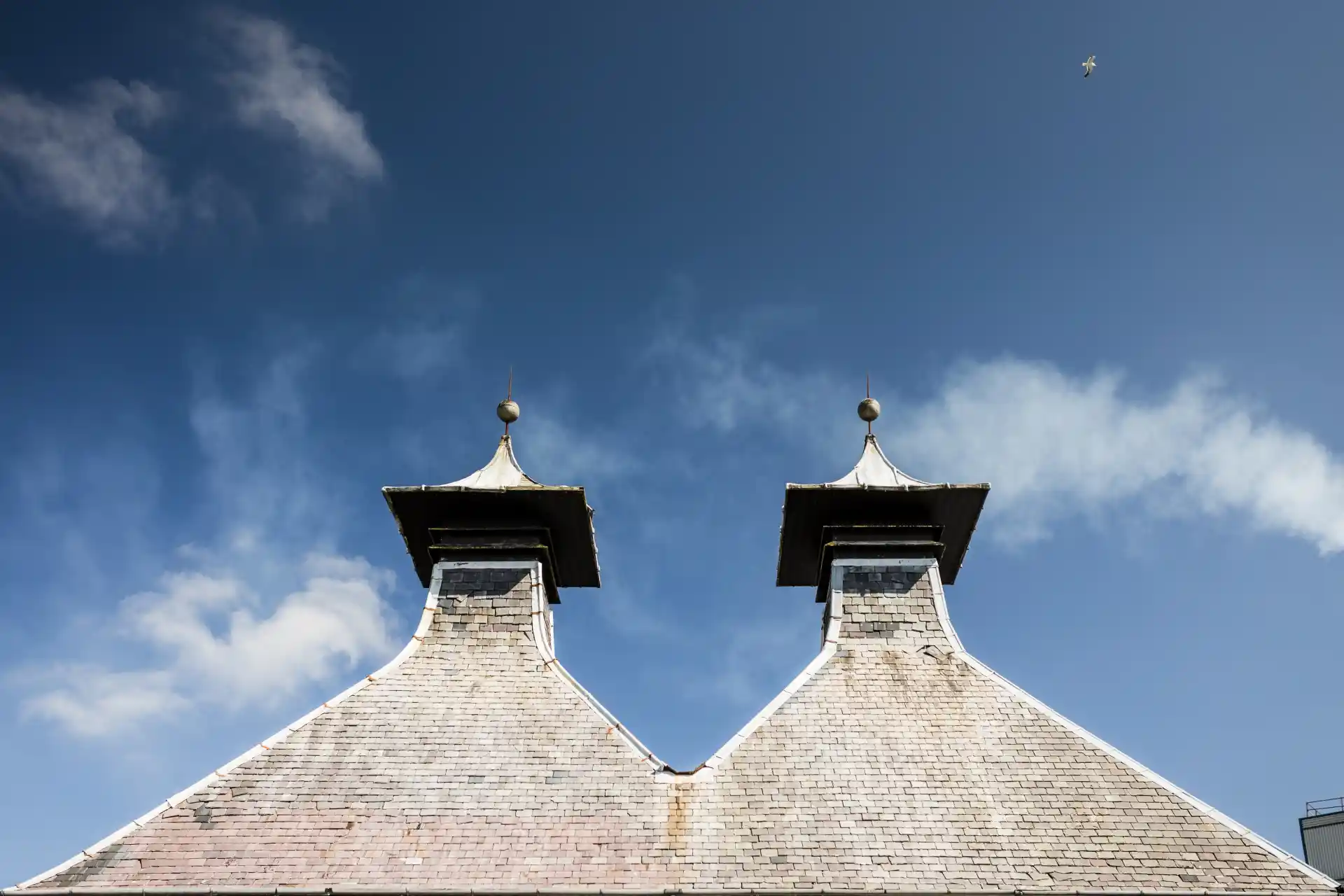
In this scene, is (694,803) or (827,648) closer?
(694,803)

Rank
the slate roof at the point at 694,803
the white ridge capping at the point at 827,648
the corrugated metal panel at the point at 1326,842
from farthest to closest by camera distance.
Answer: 1. the corrugated metal panel at the point at 1326,842
2. the white ridge capping at the point at 827,648
3. the slate roof at the point at 694,803

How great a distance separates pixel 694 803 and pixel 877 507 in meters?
7.22

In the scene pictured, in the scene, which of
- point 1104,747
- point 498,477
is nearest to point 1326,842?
point 1104,747

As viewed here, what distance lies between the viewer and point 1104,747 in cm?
1642

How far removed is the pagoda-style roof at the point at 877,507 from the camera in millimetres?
19984

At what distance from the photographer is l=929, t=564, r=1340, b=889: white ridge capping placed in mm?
14383

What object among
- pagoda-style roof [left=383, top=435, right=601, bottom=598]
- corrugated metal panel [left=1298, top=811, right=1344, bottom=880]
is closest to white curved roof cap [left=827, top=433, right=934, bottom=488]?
pagoda-style roof [left=383, top=435, right=601, bottom=598]

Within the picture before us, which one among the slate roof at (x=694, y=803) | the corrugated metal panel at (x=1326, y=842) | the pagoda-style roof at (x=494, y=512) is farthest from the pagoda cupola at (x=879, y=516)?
the corrugated metal panel at (x=1326, y=842)

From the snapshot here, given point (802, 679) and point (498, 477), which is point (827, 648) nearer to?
point (802, 679)

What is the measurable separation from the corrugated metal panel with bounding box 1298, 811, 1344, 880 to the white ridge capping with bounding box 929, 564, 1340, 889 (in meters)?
24.5

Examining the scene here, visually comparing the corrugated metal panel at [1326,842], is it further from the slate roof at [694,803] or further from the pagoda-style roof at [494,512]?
the pagoda-style roof at [494,512]

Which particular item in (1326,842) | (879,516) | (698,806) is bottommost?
(698,806)

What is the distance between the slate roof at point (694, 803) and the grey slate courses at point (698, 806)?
0.03 m

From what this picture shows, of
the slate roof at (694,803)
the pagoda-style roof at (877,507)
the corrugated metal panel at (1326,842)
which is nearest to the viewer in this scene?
the slate roof at (694,803)
